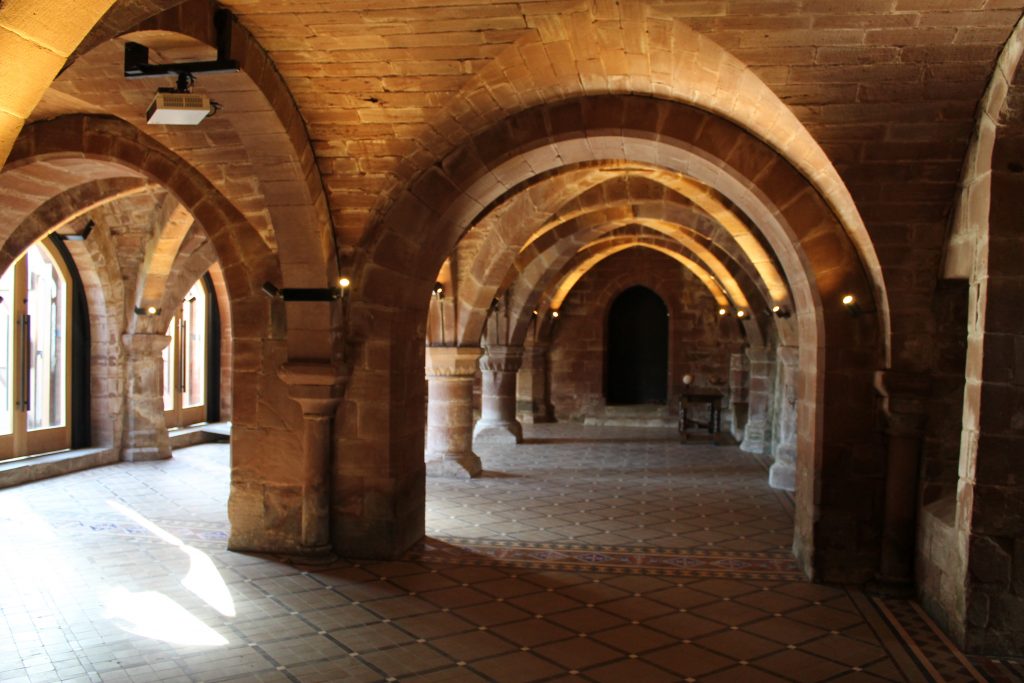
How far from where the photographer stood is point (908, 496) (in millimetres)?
5434

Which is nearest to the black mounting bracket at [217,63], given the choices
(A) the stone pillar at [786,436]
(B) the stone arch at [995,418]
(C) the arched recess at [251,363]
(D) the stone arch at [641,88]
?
(D) the stone arch at [641,88]

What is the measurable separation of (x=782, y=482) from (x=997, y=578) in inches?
199

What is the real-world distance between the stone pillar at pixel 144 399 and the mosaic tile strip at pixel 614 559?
575 centimetres

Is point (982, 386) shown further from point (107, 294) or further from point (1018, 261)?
point (107, 294)

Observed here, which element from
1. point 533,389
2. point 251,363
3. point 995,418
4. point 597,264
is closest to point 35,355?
point 251,363

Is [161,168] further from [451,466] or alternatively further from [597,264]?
[597,264]

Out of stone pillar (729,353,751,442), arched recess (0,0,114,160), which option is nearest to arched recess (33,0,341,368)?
arched recess (0,0,114,160)

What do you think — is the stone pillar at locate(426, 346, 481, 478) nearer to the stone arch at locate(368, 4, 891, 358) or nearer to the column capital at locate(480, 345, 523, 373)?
the column capital at locate(480, 345, 523, 373)

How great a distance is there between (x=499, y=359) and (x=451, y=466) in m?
3.50

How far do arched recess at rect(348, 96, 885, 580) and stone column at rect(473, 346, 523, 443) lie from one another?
6244 millimetres

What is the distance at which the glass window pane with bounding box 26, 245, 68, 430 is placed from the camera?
1008 centimetres

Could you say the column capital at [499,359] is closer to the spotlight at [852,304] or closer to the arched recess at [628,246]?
the arched recess at [628,246]

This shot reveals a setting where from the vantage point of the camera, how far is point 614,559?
6.20 metres

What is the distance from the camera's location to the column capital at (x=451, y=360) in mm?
10000
